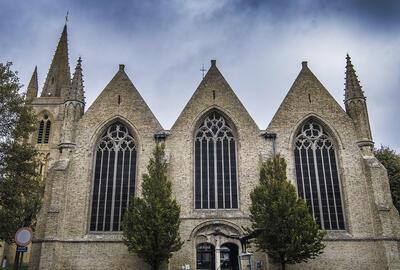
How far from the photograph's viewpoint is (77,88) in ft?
79.5

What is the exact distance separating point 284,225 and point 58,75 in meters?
37.2

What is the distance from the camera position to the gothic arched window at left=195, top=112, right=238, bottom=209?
2206cm

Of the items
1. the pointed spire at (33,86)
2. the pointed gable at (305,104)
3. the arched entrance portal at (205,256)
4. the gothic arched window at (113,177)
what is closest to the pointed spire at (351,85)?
the pointed gable at (305,104)

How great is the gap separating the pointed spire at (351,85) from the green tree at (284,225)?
9174mm

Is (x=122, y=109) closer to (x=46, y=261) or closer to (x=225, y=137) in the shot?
(x=225, y=137)

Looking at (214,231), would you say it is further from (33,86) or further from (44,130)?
(33,86)

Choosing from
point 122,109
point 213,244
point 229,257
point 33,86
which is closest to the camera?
point 213,244

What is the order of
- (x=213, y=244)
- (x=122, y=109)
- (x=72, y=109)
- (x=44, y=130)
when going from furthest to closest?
(x=44, y=130)
(x=122, y=109)
(x=72, y=109)
(x=213, y=244)

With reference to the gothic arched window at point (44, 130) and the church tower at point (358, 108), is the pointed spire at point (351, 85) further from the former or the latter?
the gothic arched window at point (44, 130)

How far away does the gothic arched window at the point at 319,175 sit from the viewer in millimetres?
22016

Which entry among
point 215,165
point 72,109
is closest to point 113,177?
point 72,109

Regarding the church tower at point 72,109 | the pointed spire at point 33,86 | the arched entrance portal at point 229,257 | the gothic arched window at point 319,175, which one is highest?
the pointed spire at point 33,86

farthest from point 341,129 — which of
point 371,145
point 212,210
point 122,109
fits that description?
point 122,109

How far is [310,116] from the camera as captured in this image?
23953mm
